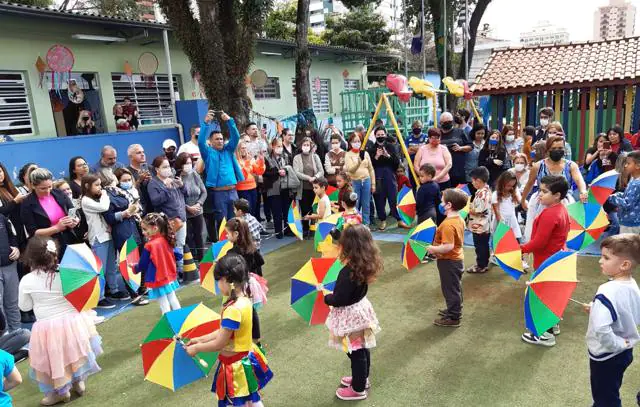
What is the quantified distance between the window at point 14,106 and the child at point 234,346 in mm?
8894

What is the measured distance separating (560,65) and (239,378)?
10698 millimetres

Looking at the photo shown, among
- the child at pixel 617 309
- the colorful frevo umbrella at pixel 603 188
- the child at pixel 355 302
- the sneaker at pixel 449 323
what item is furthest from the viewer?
the colorful frevo umbrella at pixel 603 188

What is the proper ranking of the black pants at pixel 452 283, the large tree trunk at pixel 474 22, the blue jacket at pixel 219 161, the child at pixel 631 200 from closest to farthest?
1. the black pants at pixel 452 283
2. the child at pixel 631 200
3. the blue jacket at pixel 219 161
4. the large tree trunk at pixel 474 22

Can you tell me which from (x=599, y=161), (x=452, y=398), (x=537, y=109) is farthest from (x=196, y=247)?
(x=537, y=109)

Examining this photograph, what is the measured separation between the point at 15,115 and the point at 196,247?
5.69 metres

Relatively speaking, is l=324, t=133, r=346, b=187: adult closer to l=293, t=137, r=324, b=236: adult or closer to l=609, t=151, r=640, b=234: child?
l=293, t=137, r=324, b=236: adult

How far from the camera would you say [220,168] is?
688 centimetres

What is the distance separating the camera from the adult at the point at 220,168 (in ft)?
22.6

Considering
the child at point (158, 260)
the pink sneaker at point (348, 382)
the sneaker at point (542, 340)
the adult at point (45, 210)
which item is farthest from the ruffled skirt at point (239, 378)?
the adult at point (45, 210)

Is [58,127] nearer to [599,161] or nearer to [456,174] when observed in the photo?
[456,174]

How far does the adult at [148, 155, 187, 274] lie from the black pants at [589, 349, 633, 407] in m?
4.69

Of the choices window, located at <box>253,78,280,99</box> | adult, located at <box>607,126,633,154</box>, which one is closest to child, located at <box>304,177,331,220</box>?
adult, located at <box>607,126,633,154</box>

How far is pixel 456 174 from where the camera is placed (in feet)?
25.4

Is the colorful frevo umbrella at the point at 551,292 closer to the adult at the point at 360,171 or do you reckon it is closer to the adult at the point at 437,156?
the adult at the point at 437,156
